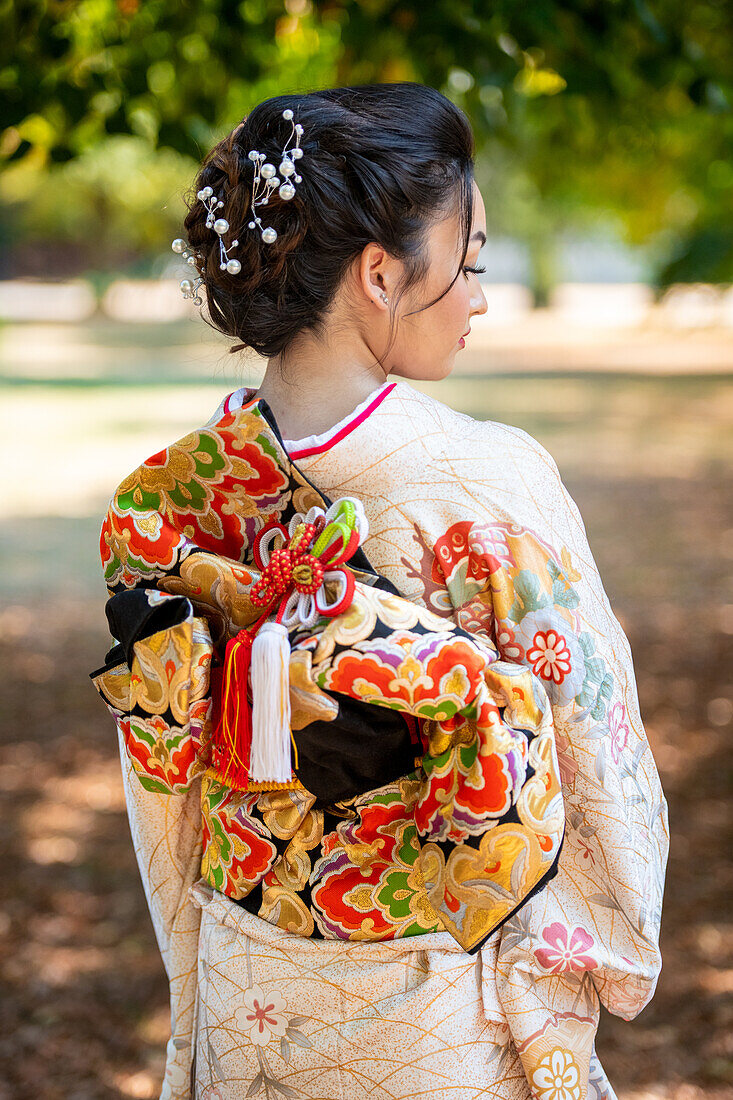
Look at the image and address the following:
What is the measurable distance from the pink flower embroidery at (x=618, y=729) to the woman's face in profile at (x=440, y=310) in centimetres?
48

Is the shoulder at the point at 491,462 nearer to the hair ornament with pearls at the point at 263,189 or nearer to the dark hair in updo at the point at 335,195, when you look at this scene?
the dark hair in updo at the point at 335,195

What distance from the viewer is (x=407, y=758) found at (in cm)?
129

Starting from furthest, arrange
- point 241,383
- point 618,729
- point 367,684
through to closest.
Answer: point 241,383 < point 618,729 < point 367,684

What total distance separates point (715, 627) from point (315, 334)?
5.67m

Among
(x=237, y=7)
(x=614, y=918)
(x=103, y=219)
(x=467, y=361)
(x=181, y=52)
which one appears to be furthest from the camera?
(x=103, y=219)

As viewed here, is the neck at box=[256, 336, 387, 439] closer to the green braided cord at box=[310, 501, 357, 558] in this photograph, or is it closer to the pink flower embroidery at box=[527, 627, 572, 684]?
the green braided cord at box=[310, 501, 357, 558]

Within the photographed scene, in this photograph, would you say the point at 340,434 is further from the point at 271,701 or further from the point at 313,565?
the point at 271,701

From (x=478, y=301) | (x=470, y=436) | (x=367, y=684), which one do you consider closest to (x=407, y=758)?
(x=367, y=684)

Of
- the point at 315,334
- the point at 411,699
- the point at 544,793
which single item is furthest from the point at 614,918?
the point at 315,334

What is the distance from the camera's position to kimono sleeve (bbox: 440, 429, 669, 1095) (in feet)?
4.20

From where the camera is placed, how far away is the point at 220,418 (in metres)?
1.28

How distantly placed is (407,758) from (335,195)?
2.15 ft

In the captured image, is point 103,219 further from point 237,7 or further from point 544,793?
point 544,793

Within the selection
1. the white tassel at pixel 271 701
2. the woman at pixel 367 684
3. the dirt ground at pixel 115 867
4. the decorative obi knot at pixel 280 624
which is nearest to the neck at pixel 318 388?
the woman at pixel 367 684
